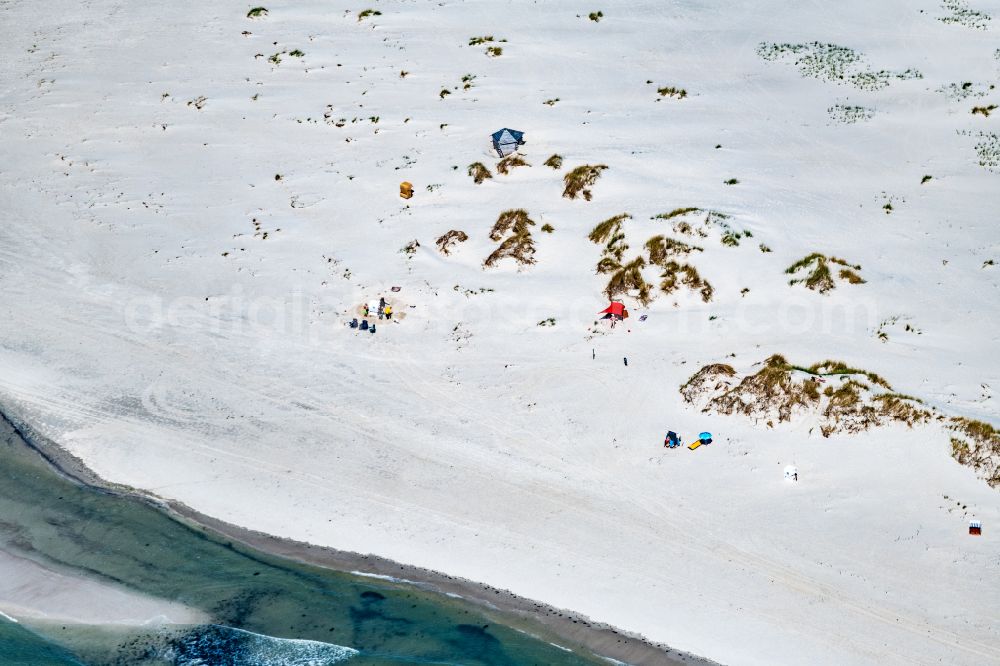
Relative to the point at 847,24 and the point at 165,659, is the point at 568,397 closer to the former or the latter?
the point at 165,659

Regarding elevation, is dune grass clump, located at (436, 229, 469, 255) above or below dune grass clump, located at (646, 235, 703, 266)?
below

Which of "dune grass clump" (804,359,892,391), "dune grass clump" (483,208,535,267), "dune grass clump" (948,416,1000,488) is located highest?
"dune grass clump" (483,208,535,267)

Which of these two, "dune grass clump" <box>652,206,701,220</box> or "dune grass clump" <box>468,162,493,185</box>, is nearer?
"dune grass clump" <box>652,206,701,220</box>

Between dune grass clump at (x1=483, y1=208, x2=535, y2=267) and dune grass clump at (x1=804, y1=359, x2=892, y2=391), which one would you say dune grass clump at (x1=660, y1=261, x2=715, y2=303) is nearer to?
dune grass clump at (x1=804, y1=359, x2=892, y2=391)

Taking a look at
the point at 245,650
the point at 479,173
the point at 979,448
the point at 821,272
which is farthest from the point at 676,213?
the point at 245,650

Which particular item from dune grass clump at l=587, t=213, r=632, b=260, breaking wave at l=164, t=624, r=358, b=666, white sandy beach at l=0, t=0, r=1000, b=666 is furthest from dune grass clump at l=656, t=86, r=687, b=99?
breaking wave at l=164, t=624, r=358, b=666

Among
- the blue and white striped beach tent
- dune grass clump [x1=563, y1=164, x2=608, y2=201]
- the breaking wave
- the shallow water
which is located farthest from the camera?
the blue and white striped beach tent

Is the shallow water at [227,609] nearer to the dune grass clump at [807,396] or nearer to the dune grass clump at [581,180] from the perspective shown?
the dune grass clump at [807,396]

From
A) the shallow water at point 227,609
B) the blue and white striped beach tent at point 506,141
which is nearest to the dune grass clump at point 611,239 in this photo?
the blue and white striped beach tent at point 506,141
